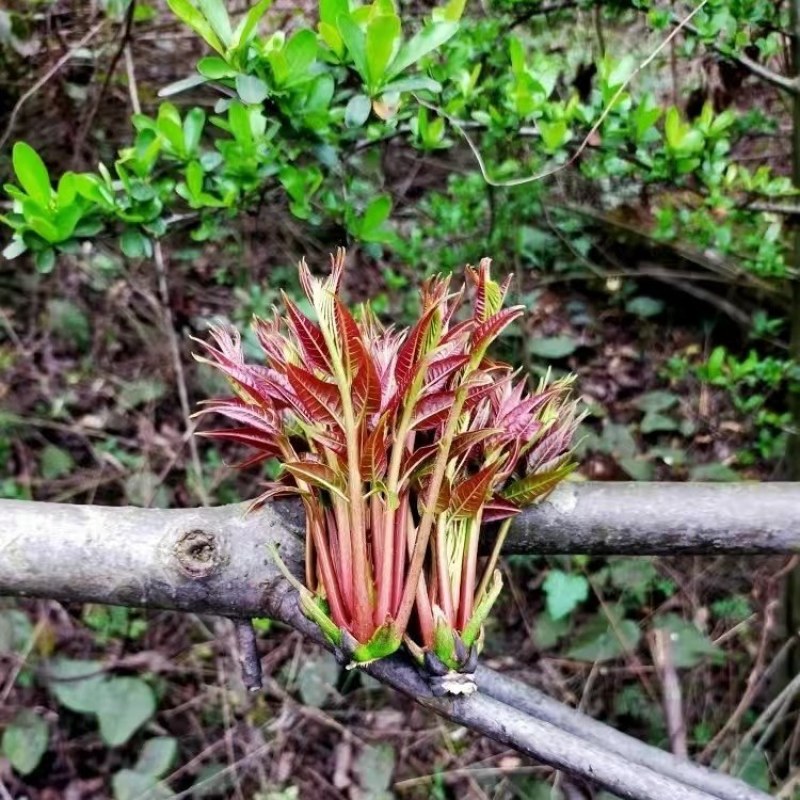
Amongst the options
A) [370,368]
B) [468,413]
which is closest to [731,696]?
[468,413]

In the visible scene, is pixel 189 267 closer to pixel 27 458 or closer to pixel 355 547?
pixel 27 458

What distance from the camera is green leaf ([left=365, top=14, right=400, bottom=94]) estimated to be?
958mm

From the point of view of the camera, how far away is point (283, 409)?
934mm

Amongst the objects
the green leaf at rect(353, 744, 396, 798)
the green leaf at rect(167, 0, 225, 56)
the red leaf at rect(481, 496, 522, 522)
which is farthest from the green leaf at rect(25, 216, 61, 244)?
the green leaf at rect(353, 744, 396, 798)

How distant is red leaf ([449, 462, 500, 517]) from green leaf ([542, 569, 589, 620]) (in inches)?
58.8

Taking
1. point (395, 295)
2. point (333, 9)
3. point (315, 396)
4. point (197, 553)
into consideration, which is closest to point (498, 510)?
point (315, 396)

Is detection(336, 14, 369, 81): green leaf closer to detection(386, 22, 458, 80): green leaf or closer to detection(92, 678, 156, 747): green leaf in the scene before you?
detection(386, 22, 458, 80): green leaf

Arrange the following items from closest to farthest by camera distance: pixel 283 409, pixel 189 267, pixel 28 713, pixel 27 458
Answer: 1. pixel 283 409
2. pixel 28 713
3. pixel 27 458
4. pixel 189 267

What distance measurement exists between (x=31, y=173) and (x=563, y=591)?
1.82m

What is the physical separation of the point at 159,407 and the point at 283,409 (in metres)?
1.92

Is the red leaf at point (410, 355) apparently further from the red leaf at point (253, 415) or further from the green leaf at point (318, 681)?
the green leaf at point (318, 681)

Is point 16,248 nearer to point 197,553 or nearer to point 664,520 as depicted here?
point 197,553

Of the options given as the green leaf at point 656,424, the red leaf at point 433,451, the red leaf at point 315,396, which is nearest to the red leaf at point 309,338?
the red leaf at point 315,396

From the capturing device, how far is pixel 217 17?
1.00 metres
